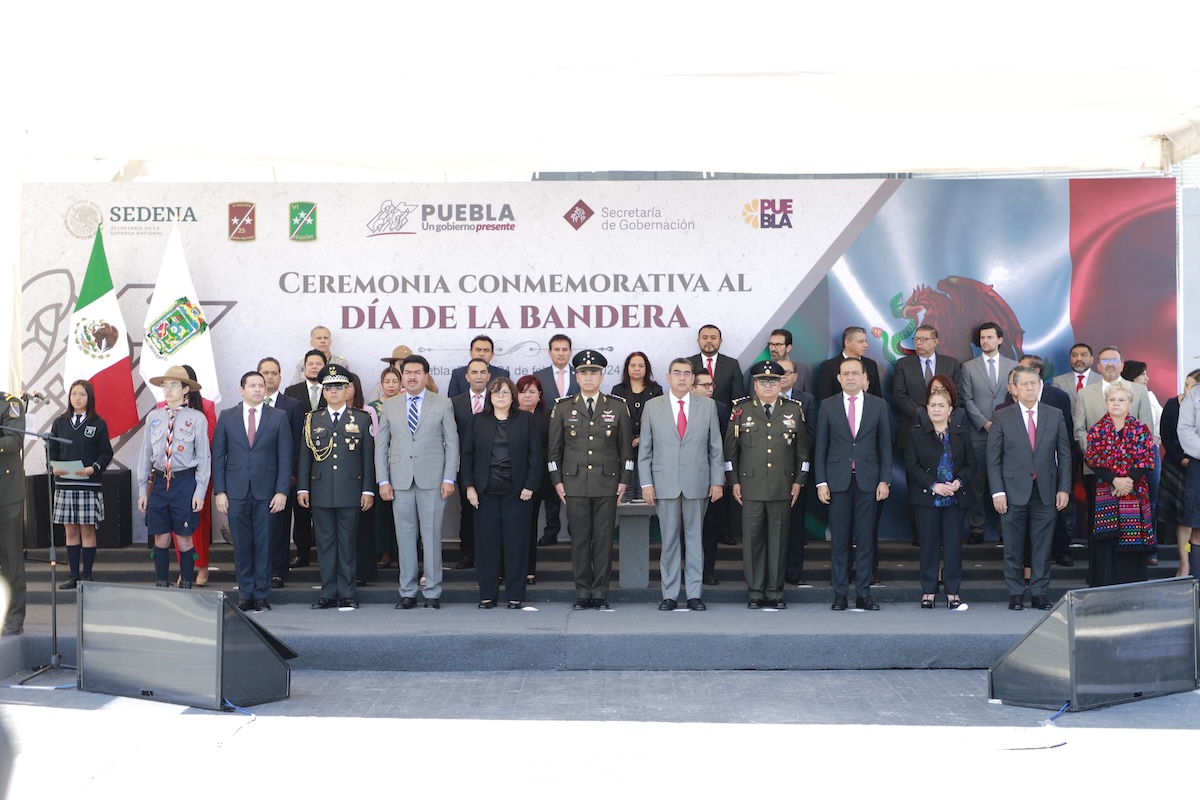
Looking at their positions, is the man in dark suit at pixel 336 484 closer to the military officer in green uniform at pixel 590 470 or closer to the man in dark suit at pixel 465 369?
the man in dark suit at pixel 465 369

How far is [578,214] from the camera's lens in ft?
32.9

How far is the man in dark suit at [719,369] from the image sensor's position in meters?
9.40

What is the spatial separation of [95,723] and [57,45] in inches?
154

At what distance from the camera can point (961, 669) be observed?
24.1ft

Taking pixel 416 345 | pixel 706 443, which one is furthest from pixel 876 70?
pixel 416 345

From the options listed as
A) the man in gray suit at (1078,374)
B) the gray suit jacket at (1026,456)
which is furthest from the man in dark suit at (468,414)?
the man in gray suit at (1078,374)

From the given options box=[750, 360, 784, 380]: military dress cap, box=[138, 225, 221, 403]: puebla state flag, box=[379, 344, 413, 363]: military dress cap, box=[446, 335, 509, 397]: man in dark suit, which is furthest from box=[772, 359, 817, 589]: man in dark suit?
box=[138, 225, 221, 403]: puebla state flag

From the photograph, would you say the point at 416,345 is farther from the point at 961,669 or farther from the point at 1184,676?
the point at 1184,676

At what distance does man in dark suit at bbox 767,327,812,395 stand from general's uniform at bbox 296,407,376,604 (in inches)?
129

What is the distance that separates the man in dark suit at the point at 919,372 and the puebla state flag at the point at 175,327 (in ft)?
18.3

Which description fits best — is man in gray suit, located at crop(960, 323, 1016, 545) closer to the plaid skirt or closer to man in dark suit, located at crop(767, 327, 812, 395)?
man in dark suit, located at crop(767, 327, 812, 395)

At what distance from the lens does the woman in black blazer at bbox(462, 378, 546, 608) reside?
8328mm

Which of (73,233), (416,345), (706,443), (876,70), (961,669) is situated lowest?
(961,669)

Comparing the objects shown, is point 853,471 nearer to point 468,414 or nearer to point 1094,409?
point 1094,409
